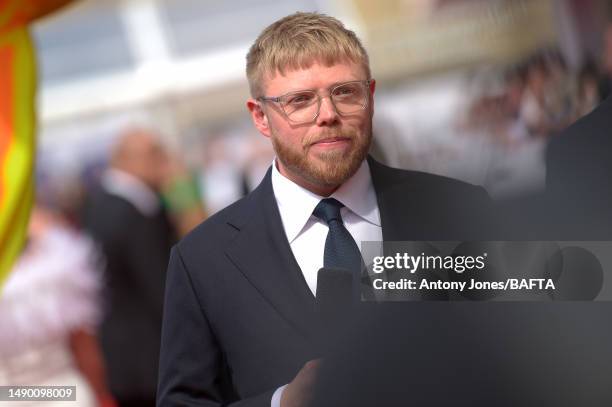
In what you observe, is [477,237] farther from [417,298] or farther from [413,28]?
[413,28]

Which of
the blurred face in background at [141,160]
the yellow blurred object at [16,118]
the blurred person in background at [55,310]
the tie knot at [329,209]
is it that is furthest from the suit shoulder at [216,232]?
the blurred face in background at [141,160]

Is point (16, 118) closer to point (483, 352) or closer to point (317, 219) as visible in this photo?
point (317, 219)

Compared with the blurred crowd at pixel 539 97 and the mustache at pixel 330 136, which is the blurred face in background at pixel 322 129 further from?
the blurred crowd at pixel 539 97

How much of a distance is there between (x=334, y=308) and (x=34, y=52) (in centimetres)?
122

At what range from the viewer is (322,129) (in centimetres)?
126

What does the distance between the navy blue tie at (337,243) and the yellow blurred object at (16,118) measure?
97cm

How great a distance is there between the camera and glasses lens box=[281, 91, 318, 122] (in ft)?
4.14

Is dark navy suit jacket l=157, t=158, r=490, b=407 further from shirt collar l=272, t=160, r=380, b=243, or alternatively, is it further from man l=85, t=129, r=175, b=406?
man l=85, t=129, r=175, b=406

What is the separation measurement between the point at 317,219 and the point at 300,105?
18 cm

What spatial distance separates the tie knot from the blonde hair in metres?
0.19

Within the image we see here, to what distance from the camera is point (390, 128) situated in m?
2.08

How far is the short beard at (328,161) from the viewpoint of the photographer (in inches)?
50.1

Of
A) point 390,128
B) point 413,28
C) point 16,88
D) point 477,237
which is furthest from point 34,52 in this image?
point 477,237

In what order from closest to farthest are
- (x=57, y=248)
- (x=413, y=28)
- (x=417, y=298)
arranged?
(x=417, y=298)
(x=413, y=28)
(x=57, y=248)
